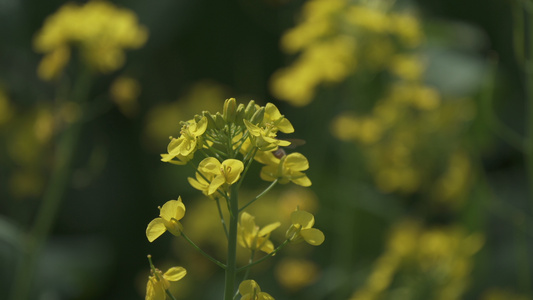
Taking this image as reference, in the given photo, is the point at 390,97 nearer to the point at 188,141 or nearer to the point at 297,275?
the point at 297,275

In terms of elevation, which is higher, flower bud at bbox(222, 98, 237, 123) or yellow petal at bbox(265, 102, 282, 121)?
flower bud at bbox(222, 98, 237, 123)

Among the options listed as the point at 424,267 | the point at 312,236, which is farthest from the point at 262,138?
the point at 424,267

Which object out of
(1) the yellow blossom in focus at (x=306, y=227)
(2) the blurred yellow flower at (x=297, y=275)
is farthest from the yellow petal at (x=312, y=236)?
(2) the blurred yellow flower at (x=297, y=275)

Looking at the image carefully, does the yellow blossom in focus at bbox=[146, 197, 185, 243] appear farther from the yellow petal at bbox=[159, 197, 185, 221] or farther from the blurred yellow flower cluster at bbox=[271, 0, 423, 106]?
the blurred yellow flower cluster at bbox=[271, 0, 423, 106]

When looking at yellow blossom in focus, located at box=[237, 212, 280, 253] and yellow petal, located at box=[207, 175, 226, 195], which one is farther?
yellow blossom in focus, located at box=[237, 212, 280, 253]

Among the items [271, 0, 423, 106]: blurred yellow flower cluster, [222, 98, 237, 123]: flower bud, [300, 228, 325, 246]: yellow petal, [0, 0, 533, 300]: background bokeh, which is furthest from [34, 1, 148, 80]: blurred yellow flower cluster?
[300, 228, 325, 246]: yellow petal

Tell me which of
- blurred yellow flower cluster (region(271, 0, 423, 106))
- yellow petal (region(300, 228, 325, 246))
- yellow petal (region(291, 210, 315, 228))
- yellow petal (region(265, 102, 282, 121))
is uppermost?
yellow petal (region(265, 102, 282, 121))
